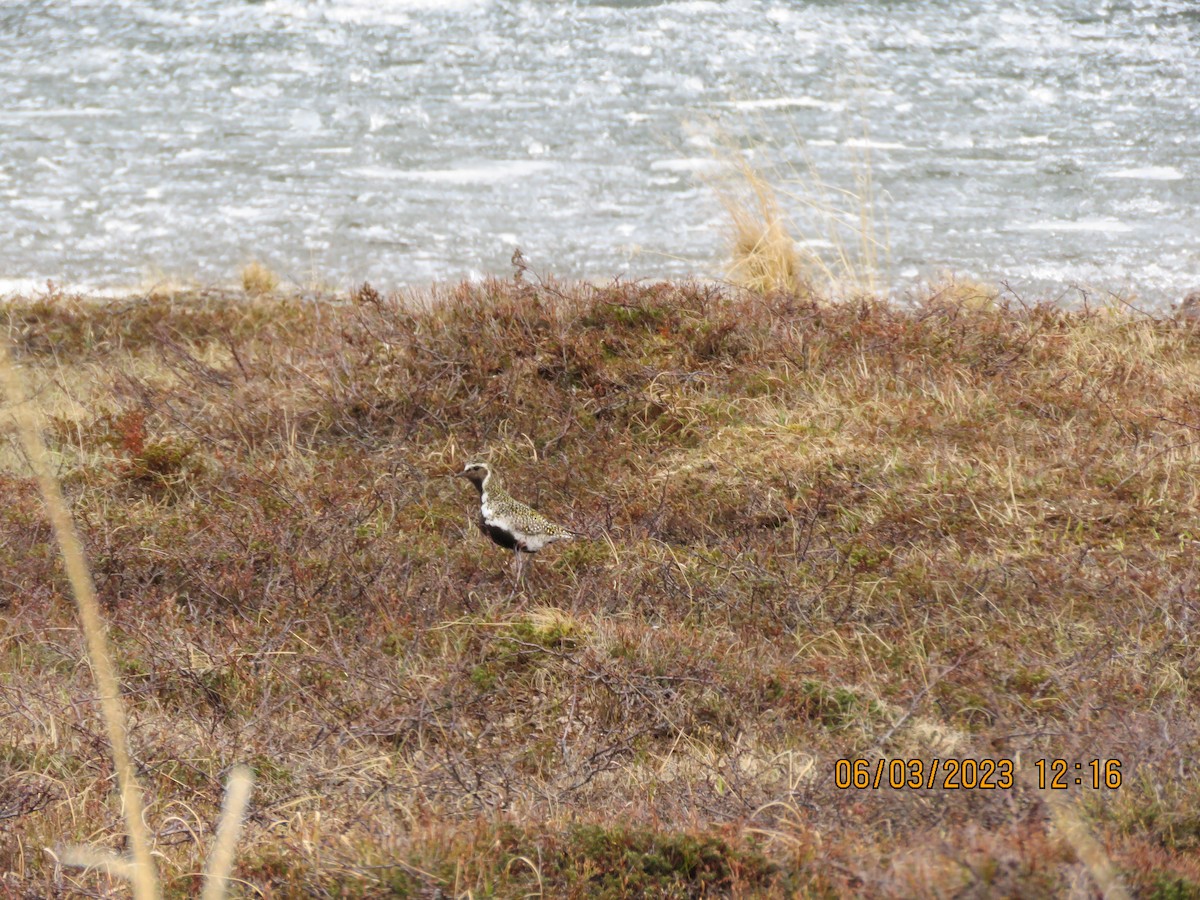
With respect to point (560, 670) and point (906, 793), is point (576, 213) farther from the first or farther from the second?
point (906, 793)

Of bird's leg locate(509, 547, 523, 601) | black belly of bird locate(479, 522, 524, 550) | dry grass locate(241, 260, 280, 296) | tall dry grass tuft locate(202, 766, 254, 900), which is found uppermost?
tall dry grass tuft locate(202, 766, 254, 900)

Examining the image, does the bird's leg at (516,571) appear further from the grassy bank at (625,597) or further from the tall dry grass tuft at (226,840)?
the tall dry grass tuft at (226,840)

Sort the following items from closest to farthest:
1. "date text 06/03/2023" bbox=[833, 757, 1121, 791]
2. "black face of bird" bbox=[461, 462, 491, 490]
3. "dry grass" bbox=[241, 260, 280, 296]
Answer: "date text 06/03/2023" bbox=[833, 757, 1121, 791] < "black face of bird" bbox=[461, 462, 491, 490] < "dry grass" bbox=[241, 260, 280, 296]

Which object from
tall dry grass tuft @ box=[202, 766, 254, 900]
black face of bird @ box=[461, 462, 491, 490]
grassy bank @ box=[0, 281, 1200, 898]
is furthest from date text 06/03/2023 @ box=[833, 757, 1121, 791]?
black face of bird @ box=[461, 462, 491, 490]

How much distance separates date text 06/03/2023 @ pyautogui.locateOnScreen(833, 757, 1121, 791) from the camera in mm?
3424

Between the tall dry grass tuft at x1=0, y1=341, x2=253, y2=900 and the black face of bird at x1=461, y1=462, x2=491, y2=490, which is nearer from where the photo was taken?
the tall dry grass tuft at x1=0, y1=341, x2=253, y2=900

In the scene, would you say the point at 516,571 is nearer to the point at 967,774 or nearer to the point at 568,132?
the point at 967,774

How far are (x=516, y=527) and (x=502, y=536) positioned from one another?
0.08 meters

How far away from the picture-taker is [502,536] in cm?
536

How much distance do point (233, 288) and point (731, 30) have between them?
460 inches

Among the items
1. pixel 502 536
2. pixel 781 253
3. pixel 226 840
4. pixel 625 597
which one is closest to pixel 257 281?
pixel 781 253

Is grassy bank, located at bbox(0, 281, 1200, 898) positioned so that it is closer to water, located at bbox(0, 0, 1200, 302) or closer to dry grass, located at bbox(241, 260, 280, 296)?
dry grass, located at bbox(241, 260, 280, 296)

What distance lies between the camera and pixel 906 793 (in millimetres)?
3475

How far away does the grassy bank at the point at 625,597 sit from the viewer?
329 cm
